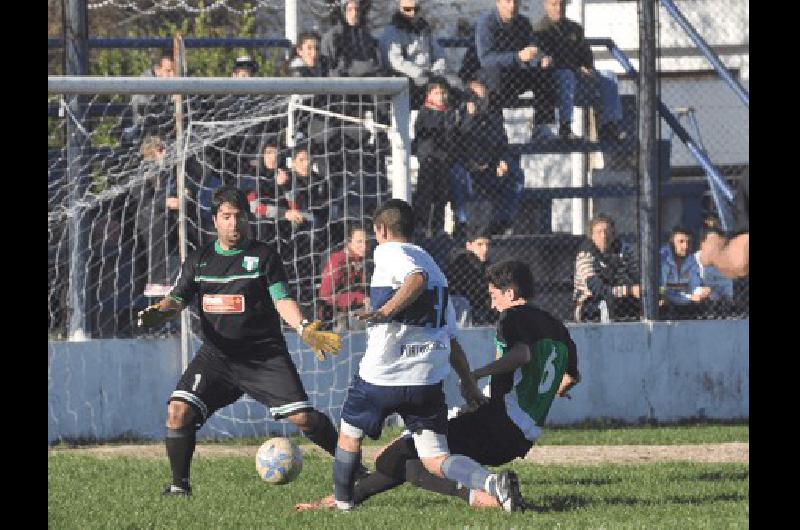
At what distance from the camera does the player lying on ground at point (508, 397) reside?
31.5 ft

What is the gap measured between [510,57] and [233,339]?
6122 millimetres

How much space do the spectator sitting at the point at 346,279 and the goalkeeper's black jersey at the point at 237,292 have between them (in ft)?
12.8

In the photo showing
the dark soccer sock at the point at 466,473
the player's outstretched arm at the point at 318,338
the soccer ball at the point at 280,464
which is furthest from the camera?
the soccer ball at the point at 280,464

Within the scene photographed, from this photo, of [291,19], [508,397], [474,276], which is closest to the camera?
[508,397]

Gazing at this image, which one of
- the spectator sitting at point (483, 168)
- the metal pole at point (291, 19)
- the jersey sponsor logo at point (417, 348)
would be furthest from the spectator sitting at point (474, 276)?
the jersey sponsor logo at point (417, 348)

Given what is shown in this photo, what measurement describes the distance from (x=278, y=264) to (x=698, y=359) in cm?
599

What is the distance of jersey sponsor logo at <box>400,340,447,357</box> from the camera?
9320mm

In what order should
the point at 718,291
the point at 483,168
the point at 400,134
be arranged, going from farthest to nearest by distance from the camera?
1. the point at 718,291
2. the point at 483,168
3. the point at 400,134

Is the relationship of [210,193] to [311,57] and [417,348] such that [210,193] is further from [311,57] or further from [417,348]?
[417,348]

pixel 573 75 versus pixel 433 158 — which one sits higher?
pixel 573 75

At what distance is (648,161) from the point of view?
1524 cm

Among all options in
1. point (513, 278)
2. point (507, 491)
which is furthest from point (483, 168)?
point (507, 491)

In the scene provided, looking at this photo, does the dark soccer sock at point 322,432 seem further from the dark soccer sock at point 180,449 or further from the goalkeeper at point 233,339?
the dark soccer sock at point 180,449
